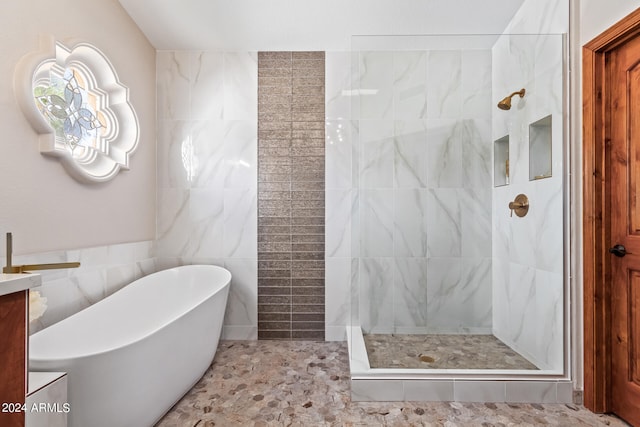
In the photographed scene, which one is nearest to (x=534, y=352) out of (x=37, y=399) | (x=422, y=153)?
(x=422, y=153)

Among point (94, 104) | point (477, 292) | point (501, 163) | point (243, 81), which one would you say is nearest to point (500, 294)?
point (477, 292)

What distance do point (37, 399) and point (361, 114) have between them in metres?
2.21

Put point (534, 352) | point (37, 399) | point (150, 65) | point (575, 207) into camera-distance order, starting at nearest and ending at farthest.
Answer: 1. point (37, 399)
2. point (575, 207)
3. point (534, 352)
4. point (150, 65)

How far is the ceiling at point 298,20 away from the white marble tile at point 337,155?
69 centimetres

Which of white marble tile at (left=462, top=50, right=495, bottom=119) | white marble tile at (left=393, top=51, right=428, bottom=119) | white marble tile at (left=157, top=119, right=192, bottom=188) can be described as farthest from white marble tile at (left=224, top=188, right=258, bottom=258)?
white marble tile at (left=462, top=50, right=495, bottom=119)

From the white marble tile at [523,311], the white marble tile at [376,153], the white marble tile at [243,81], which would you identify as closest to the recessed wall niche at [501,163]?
the white marble tile at [523,311]

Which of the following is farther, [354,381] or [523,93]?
[523,93]

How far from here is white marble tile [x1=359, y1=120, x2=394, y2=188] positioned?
2330 mm

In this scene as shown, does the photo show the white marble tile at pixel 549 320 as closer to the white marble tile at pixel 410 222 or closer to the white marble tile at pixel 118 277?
the white marble tile at pixel 410 222

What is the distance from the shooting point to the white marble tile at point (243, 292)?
2.90m

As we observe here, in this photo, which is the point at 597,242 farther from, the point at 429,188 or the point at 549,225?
the point at 429,188

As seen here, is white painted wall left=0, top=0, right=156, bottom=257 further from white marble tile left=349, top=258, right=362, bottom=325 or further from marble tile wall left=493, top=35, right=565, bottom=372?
marble tile wall left=493, top=35, right=565, bottom=372

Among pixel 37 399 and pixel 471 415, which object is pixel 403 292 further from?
pixel 37 399

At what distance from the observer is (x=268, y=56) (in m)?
2.91
